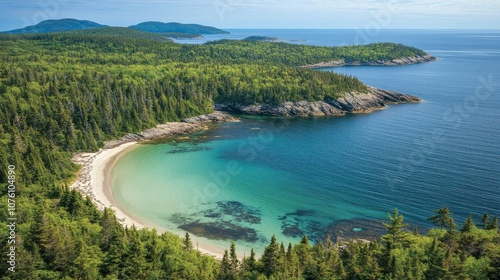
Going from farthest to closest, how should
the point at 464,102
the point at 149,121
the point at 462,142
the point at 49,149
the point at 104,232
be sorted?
the point at 464,102 → the point at 149,121 → the point at 462,142 → the point at 49,149 → the point at 104,232

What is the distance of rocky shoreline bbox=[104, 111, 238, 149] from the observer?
103 meters

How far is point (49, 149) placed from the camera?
78000 millimetres

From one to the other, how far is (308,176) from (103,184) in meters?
43.9

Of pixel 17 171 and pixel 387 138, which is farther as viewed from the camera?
pixel 387 138

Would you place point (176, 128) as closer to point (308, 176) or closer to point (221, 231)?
point (308, 176)

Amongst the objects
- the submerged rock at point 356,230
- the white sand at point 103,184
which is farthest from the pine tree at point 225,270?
the submerged rock at point 356,230

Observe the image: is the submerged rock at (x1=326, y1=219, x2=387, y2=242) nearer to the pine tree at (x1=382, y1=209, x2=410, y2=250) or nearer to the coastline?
the pine tree at (x1=382, y1=209, x2=410, y2=250)

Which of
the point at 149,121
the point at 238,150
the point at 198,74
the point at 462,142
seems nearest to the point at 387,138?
the point at 462,142

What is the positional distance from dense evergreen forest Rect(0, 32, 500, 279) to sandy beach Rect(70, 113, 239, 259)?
2689 millimetres

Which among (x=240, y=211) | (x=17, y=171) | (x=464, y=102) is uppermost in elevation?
(x=464, y=102)

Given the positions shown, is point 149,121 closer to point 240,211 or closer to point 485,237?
point 240,211

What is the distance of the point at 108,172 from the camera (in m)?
81.2

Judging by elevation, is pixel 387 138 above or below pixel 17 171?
above

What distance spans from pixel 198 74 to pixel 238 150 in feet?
216
